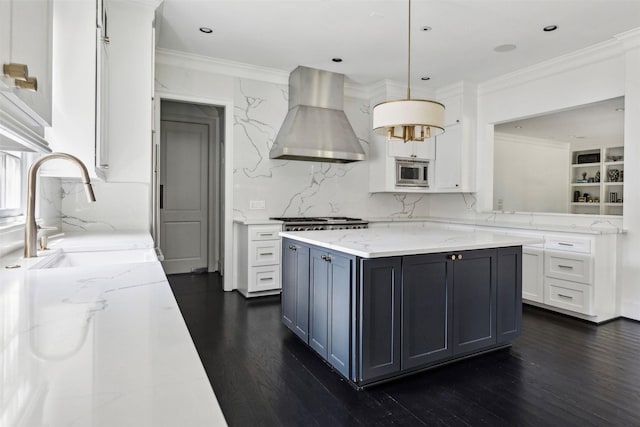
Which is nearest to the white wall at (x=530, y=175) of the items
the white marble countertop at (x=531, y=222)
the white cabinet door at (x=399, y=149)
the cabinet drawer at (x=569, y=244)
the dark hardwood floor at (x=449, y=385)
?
the white marble countertop at (x=531, y=222)

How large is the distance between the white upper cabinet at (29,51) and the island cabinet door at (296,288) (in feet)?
6.40

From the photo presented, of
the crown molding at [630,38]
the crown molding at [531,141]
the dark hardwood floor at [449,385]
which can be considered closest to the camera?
the dark hardwood floor at [449,385]

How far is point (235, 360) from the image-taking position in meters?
2.62

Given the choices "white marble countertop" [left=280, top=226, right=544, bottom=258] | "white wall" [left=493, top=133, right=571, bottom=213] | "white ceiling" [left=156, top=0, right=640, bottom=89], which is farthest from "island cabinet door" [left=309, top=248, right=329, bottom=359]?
"white wall" [left=493, top=133, right=571, bottom=213]

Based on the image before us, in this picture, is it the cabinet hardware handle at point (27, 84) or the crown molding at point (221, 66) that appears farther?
the crown molding at point (221, 66)

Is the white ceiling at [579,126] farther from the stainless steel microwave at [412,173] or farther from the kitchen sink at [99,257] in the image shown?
the kitchen sink at [99,257]

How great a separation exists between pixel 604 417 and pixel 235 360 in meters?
2.18

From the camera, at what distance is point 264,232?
426 centimetres

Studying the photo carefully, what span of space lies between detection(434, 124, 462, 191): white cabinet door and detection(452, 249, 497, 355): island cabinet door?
2676mm

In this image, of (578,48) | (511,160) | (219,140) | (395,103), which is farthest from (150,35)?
(511,160)

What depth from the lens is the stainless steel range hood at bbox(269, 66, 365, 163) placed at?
4469 mm

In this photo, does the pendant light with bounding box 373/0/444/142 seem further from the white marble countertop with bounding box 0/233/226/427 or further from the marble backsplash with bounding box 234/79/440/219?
the marble backsplash with bounding box 234/79/440/219

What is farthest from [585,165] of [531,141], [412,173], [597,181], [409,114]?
[409,114]

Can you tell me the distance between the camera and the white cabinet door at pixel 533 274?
3.92m
